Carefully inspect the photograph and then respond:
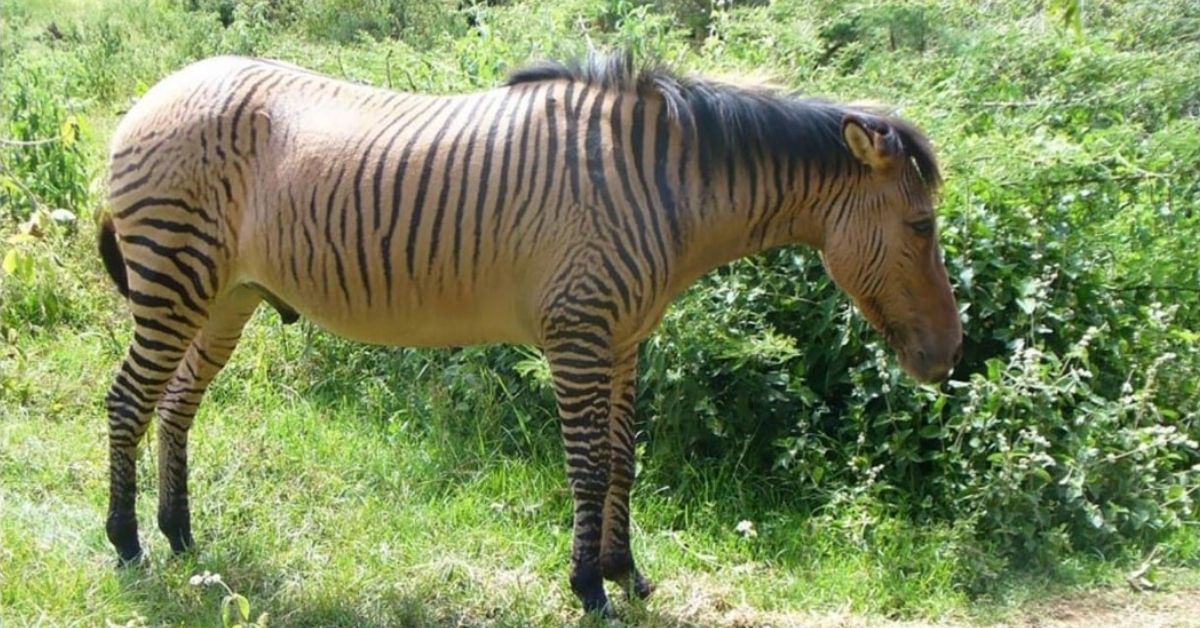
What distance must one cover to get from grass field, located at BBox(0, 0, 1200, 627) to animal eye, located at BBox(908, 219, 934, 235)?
908mm

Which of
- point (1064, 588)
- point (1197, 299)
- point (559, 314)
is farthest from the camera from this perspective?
point (1197, 299)

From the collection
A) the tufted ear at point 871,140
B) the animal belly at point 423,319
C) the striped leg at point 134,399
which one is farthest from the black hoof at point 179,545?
the tufted ear at point 871,140

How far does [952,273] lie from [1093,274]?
813mm

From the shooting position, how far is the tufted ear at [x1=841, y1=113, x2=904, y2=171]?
4660 mm

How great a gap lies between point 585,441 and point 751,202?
115 centimetres

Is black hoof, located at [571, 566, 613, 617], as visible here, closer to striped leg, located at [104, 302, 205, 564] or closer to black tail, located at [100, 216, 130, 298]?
striped leg, located at [104, 302, 205, 564]

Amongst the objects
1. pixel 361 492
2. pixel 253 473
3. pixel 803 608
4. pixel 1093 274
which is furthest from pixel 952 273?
pixel 253 473

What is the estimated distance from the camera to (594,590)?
4.98m

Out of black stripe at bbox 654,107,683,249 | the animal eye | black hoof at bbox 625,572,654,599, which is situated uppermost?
black stripe at bbox 654,107,683,249

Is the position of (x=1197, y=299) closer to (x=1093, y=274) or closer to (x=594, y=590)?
(x=1093, y=274)

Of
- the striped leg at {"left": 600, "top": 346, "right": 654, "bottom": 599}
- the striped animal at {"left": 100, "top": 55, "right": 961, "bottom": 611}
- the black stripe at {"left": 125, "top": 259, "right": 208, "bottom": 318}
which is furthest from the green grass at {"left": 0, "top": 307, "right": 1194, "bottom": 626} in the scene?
the black stripe at {"left": 125, "top": 259, "right": 208, "bottom": 318}

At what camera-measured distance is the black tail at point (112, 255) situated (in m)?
5.54

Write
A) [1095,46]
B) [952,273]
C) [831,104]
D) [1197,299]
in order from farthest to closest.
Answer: [1095,46] → [1197,299] → [952,273] → [831,104]

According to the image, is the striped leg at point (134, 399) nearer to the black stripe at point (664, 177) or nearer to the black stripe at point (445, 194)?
the black stripe at point (445, 194)
